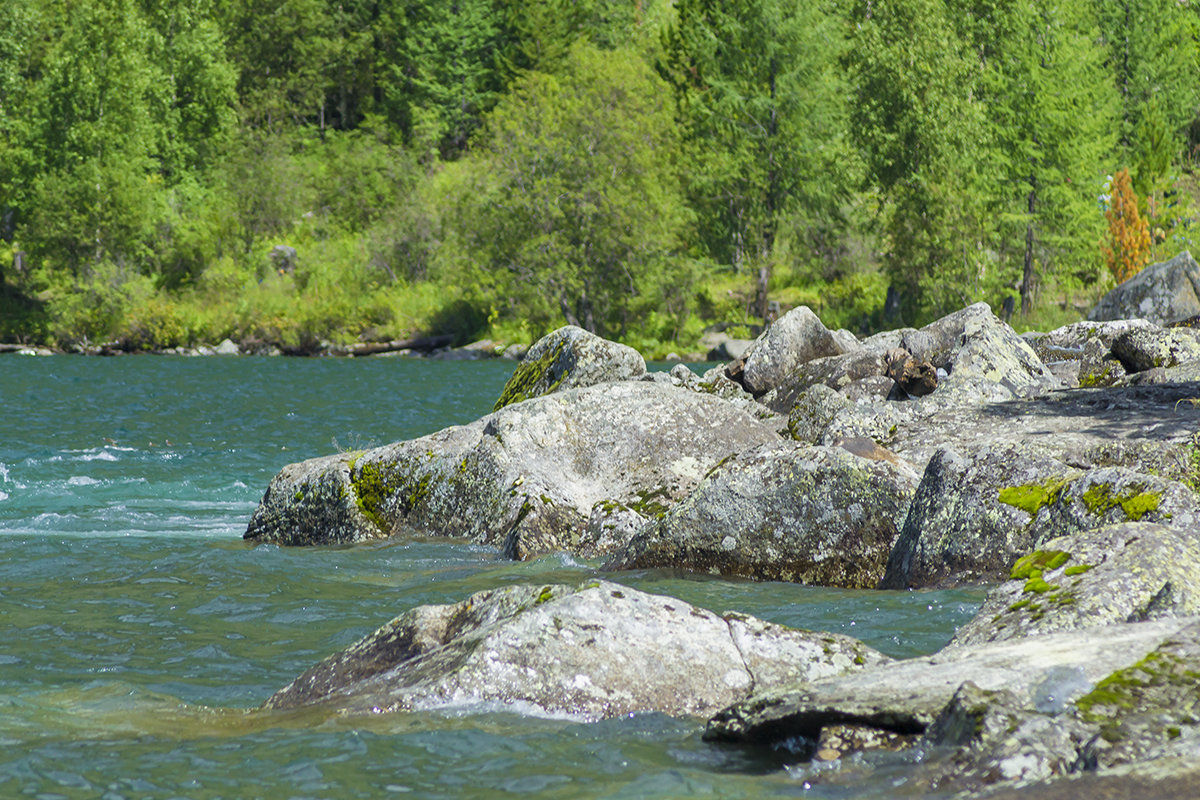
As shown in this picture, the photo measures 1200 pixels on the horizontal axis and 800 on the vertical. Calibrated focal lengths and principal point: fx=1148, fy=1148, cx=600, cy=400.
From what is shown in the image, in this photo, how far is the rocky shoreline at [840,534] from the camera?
15.6 feet

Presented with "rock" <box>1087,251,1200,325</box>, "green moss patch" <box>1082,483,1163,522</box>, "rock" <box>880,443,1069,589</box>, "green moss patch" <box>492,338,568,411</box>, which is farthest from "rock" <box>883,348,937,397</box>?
"rock" <box>1087,251,1200,325</box>

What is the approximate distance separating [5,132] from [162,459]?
6466 cm

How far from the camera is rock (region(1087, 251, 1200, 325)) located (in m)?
24.8

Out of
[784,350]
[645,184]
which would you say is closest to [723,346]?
[645,184]

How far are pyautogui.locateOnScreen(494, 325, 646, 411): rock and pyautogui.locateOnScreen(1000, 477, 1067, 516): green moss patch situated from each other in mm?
7576

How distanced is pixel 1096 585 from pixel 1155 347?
11734 millimetres

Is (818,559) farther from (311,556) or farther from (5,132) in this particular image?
(5,132)

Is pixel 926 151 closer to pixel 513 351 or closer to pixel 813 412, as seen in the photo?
pixel 513 351

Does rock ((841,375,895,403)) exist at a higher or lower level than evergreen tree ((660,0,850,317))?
lower

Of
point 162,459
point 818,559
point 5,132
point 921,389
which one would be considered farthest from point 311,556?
point 5,132

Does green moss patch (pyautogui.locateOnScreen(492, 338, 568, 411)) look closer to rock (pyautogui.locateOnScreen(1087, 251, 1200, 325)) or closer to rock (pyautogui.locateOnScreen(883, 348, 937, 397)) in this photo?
rock (pyautogui.locateOnScreen(883, 348, 937, 397))

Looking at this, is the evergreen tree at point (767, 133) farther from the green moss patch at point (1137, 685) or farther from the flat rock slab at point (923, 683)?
the green moss patch at point (1137, 685)

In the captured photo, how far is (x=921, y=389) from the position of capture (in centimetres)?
1576

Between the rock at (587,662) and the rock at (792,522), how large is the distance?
3.52m
